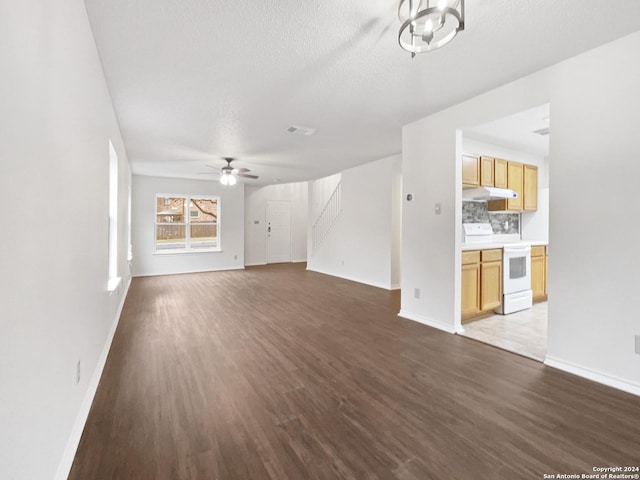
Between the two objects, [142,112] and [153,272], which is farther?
[153,272]

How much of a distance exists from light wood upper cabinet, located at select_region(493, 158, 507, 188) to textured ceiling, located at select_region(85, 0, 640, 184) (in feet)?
5.37

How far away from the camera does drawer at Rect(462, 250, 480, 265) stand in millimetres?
3619

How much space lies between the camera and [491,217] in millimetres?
5145

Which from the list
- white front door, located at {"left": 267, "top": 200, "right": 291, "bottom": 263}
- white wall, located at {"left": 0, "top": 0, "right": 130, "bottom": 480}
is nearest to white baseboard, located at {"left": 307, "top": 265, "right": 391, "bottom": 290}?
white front door, located at {"left": 267, "top": 200, "right": 291, "bottom": 263}

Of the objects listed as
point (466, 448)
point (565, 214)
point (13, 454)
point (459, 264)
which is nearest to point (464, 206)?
point (459, 264)

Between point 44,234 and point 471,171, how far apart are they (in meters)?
4.45

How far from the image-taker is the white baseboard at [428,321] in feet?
11.3

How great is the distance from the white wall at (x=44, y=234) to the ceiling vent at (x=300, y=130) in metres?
2.25

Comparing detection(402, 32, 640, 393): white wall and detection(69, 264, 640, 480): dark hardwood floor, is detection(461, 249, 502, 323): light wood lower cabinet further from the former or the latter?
detection(402, 32, 640, 393): white wall

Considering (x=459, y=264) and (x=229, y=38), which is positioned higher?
(x=229, y=38)

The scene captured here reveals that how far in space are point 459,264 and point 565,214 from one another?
3.66 ft

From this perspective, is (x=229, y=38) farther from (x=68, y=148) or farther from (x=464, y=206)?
(x=464, y=206)

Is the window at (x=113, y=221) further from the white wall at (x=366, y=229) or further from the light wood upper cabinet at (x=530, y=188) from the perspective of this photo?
the light wood upper cabinet at (x=530, y=188)

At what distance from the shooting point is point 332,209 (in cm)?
803
